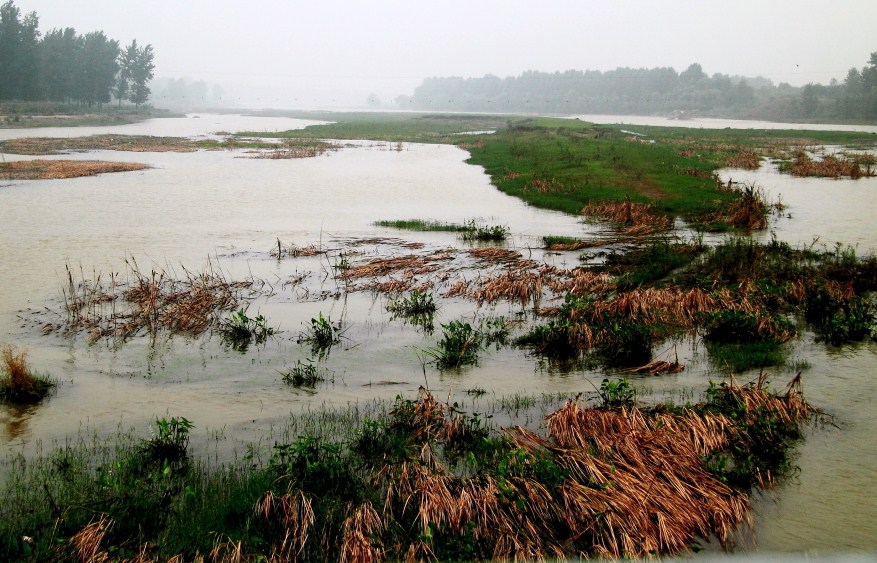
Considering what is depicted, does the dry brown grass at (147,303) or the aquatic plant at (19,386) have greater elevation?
the dry brown grass at (147,303)

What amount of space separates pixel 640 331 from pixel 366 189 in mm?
29229

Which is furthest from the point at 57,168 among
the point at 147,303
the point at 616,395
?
the point at 616,395

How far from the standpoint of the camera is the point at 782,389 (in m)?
11.7

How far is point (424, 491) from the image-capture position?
7902 millimetres

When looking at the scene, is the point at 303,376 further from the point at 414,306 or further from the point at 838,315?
the point at 838,315

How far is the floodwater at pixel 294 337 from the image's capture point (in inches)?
379

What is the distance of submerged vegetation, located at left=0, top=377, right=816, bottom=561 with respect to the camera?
7242 mm

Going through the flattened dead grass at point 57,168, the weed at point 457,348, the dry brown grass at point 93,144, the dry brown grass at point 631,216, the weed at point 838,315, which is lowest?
Result: the weed at point 457,348

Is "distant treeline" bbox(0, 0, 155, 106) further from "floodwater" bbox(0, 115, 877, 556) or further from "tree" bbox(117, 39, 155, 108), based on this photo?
"floodwater" bbox(0, 115, 877, 556)

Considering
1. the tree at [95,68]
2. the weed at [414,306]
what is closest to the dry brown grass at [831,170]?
the weed at [414,306]

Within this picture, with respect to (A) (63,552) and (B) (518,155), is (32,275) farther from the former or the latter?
(B) (518,155)

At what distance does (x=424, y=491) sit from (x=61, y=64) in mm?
130805

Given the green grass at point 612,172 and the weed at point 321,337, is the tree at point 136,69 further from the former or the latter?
the weed at point 321,337

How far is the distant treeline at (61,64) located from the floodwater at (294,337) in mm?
75726
